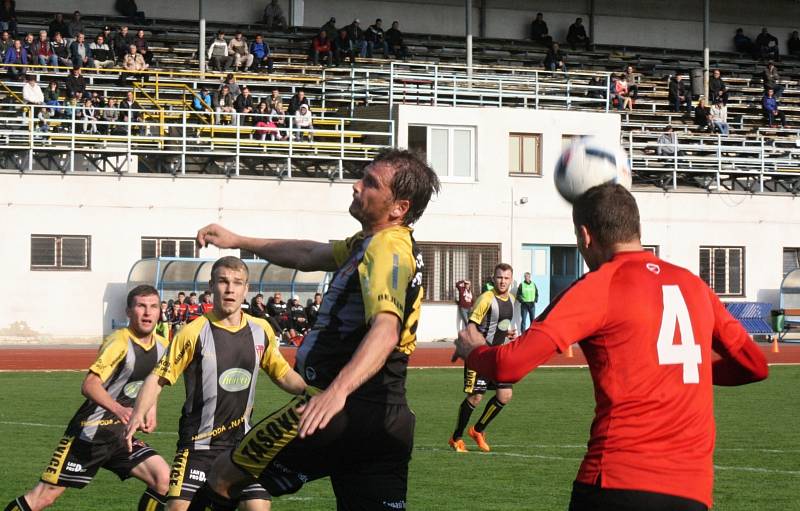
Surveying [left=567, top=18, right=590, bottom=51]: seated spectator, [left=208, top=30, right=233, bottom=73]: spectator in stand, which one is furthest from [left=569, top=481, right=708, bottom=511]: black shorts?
[left=567, top=18, right=590, bottom=51]: seated spectator

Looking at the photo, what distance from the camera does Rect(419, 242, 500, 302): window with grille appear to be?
38.9 m

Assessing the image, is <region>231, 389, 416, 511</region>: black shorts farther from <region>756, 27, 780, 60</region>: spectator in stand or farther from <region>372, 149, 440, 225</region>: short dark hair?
<region>756, 27, 780, 60</region>: spectator in stand

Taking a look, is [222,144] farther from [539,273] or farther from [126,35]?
[539,273]

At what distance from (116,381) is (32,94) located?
27.3 m

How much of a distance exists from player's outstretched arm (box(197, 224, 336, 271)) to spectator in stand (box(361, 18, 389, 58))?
36.3 meters

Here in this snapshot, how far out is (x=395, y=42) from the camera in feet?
143

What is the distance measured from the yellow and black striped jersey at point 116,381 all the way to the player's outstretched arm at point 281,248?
7.66ft

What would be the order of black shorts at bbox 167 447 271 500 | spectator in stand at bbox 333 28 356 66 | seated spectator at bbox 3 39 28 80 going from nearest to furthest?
black shorts at bbox 167 447 271 500, seated spectator at bbox 3 39 28 80, spectator in stand at bbox 333 28 356 66

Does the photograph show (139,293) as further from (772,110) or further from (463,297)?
(772,110)

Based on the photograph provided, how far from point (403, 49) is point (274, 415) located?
38.5 metres

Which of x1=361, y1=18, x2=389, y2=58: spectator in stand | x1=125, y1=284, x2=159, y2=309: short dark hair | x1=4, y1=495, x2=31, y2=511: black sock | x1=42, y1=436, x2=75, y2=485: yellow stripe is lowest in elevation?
x1=4, y1=495, x2=31, y2=511: black sock

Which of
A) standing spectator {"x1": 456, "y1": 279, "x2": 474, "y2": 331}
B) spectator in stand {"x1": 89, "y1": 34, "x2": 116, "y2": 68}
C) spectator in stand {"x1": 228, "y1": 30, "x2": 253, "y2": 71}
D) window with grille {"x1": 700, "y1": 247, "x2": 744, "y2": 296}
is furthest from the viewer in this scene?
window with grille {"x1": 700, "y1": 247, "x2": 744, "y2": 296}

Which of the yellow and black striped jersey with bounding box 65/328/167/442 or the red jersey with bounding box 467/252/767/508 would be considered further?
the yellow and black striped jersey with bounding box 65/328/167/442

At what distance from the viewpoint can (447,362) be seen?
29750mm
